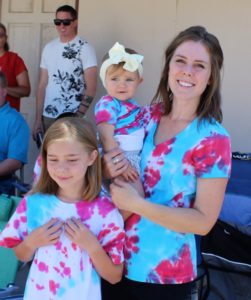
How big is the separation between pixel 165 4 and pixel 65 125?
9.80 ft

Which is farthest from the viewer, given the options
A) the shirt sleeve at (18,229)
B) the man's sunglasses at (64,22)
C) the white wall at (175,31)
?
the man's sunglasses at (64,22)

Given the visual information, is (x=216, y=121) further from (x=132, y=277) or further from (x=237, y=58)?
(x=237, y=58)

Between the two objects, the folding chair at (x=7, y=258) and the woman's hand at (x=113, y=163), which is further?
the folding chair at (x=7, y=258)

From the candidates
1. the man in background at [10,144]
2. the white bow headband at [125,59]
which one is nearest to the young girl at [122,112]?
the white bow headband at [125,59]

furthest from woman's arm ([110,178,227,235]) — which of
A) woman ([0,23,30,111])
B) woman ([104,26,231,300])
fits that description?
woman ([0,23,30,111])

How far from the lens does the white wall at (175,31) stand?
418cm

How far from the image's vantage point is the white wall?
13.7ft

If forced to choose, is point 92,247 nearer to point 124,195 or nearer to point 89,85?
point 124,195

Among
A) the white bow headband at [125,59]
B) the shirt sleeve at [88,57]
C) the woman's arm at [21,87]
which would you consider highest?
the white bow headband at [125,59]

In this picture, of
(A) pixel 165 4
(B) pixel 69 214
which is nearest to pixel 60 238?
(B) pixel 69 214

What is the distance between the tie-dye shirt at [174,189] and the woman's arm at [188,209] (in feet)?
0.12

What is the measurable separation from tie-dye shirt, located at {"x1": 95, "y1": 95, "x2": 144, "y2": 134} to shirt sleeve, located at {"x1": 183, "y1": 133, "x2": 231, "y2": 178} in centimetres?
27

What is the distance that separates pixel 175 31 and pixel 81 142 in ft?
9.64

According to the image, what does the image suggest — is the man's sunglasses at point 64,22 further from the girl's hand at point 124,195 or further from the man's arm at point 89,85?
the girl's hand at point 124,195
